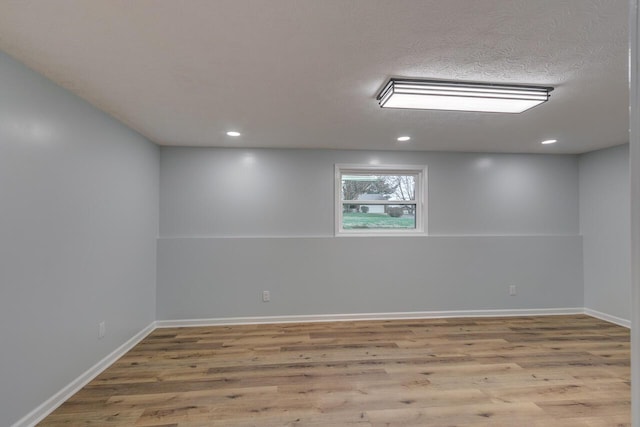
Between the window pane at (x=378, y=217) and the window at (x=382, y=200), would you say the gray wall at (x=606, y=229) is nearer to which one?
the window at (x=382, y=200)

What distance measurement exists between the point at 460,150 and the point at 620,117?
5.18ft

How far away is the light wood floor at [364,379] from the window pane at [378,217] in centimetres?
131

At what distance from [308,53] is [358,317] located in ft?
10.7

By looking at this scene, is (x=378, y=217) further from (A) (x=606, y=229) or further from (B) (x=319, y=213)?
(A) (x=606, y=229)

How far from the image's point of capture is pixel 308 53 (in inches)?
67.2

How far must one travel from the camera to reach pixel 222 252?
389cm

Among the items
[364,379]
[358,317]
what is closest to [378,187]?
[358,317]

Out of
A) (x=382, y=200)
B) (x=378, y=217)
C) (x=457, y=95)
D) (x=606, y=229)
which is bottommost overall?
(x=606, y=229)

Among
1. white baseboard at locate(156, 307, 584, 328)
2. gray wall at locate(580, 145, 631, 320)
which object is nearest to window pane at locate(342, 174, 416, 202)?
white baseboard at locate(156, 307, 584, 328)

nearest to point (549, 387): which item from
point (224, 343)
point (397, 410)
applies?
point (397, 410)

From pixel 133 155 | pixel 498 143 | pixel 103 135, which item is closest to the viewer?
pixel 103 135

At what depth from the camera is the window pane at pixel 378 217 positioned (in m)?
4.23

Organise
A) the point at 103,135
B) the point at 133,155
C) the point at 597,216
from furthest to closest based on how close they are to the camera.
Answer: the point at 597,216
the point at 133,155
the point at 103,135

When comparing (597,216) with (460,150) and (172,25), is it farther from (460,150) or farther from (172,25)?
(172,25)
